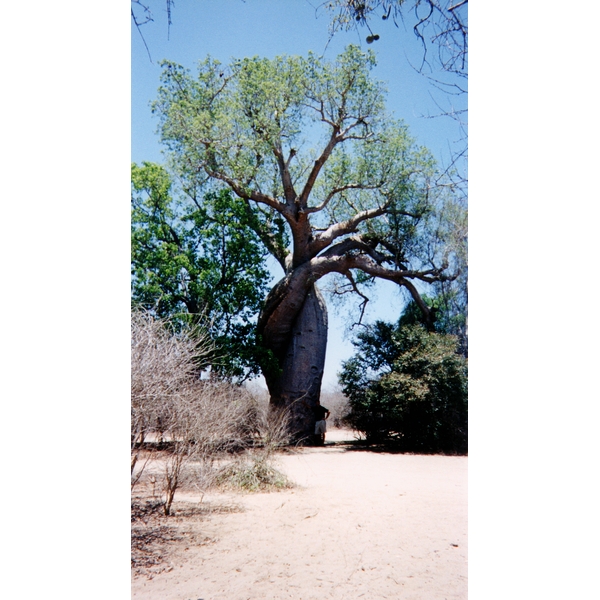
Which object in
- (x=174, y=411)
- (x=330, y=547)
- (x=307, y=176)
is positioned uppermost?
(x=307, y=176)

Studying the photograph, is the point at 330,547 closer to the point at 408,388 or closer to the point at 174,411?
the point at 174,411

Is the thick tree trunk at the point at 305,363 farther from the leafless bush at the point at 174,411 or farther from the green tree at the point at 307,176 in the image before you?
the leafless bush at the point at 174,411

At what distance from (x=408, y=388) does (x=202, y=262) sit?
2.64m

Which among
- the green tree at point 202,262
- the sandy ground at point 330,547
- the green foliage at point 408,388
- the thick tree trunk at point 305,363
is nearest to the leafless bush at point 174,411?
the sandy ground at point 330,547

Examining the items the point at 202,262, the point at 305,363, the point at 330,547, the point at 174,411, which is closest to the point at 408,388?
the point at 305,363

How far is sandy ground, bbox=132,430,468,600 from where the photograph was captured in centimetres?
265

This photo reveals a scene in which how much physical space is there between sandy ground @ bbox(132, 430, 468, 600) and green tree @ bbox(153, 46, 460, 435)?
8.43 feet

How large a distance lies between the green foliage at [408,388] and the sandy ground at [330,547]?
177 centimetres

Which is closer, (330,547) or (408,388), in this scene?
(330,547)

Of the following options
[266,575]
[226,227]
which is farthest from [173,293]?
[266,575]

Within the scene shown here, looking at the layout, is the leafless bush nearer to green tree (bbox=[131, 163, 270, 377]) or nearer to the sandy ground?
the sandy ground

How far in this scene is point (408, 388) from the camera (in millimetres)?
6238
